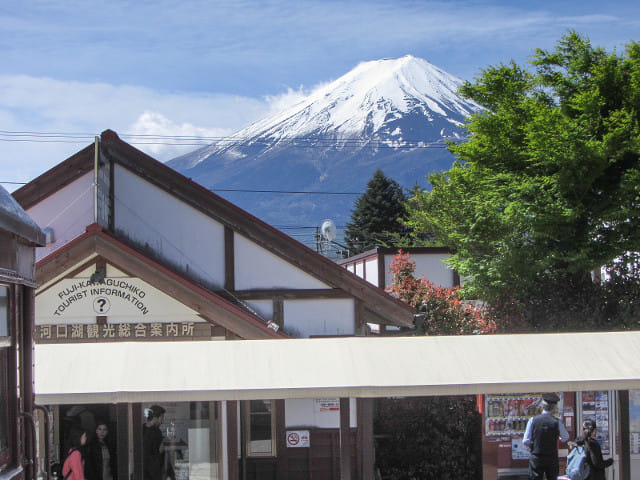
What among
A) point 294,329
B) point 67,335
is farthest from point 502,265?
point 67,335

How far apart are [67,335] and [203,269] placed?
8.68ft

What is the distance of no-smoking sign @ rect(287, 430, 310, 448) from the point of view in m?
12.3

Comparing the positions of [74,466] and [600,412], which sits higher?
[600,412]

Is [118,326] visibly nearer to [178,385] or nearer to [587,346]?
[178,385]

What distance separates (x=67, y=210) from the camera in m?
13.7

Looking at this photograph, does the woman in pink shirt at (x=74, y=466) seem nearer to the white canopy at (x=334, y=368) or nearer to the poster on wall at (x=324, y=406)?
the white canopy at (x=334, y=368)

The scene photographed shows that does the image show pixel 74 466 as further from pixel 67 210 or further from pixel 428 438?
pixel 428 438

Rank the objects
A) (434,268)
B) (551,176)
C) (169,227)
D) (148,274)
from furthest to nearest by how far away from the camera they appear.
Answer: (434,268)
(551,176)
(169,227)
(148,274)

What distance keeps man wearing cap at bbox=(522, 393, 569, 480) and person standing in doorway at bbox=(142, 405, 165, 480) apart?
16.3 ft

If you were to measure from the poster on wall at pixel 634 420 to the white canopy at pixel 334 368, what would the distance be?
3.31 ft

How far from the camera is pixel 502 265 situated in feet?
51.0

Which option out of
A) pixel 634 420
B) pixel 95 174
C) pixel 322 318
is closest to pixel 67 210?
pixel 95 174

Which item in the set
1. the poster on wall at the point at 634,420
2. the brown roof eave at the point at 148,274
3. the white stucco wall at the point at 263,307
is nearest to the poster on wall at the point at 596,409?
the poster on wall at the point at 634,420

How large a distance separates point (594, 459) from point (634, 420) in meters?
1.33
